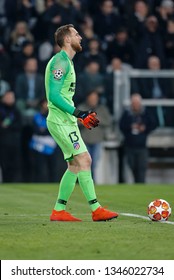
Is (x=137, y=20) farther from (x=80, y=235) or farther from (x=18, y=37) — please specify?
(x=80, y=235)

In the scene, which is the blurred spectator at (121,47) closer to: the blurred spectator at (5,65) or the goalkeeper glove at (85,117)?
the blurred spectator at (5,65)

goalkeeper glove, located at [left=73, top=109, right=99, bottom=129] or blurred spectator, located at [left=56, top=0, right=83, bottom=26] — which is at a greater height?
blurred spectator, located at [left=56, top=0, right=83, bottom=26]

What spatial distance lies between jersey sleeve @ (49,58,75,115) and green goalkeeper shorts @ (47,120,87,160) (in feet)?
0.93

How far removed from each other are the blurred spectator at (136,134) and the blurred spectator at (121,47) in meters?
1.36

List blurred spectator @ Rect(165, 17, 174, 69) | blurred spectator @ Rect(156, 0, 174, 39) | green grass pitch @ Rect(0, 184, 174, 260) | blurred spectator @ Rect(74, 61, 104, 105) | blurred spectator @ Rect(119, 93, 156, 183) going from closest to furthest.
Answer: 1. green grass pitch @ Rect(0, 184, 174, 260)
2. blurred spectator @ Rect(119, 93, 156, 183)
3. blurred spectator @ Rect(74, 61, 104, 105)
4. blurred spectator @ Rect(165, 17, 174, 69)
5. blurred spectator @ Rect(156, 0, 174, 39)

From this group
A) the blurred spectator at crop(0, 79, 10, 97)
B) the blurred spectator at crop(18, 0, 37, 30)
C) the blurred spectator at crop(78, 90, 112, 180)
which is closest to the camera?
the blurred spectator at crop(0, 79, 10, 97)

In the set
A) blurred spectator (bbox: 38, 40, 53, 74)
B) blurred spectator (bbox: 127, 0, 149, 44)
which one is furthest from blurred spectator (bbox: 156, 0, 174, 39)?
blurred spectator (bbox: 38, 40, 53, 74)

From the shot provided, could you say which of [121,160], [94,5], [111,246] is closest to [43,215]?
[111,246]

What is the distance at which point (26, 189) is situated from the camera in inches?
810

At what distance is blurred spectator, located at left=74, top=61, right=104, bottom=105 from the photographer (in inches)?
934

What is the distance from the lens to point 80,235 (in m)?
11.3

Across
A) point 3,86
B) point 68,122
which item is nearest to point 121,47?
point 3,86

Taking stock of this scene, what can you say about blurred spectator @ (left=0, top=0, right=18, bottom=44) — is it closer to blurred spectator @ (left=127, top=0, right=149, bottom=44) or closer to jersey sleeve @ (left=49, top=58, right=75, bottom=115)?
blurred spectator @ (left=127, top=0, right=149, bottom=44)

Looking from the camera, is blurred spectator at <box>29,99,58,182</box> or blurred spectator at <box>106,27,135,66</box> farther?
blurred spectator at <box>106,27,135,66</box>
